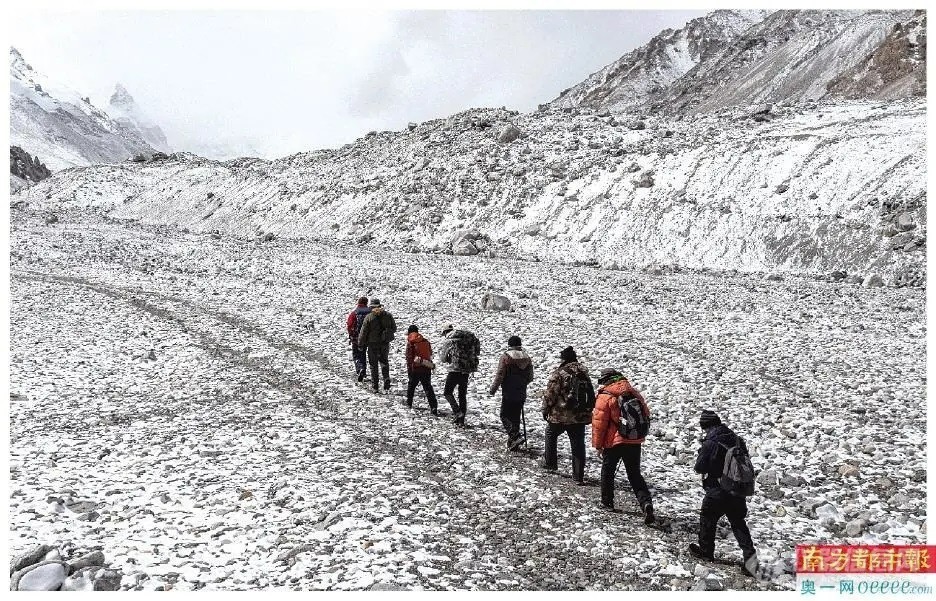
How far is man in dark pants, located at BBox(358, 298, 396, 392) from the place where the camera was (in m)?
15.4

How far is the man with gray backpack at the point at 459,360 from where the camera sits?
12750mm

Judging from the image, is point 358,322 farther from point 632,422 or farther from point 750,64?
point 750,64

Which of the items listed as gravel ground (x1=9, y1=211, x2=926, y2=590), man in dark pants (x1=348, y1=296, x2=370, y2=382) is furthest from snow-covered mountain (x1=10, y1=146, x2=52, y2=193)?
man in dark pants (x1=348, y1=296, x2=370, y2=382)

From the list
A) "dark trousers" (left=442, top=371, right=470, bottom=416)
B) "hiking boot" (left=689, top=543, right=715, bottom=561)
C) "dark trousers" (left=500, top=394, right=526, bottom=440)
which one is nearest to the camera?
"hiking boot" (left=689, top=543, right=715, bottom=561)

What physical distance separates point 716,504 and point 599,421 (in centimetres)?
194

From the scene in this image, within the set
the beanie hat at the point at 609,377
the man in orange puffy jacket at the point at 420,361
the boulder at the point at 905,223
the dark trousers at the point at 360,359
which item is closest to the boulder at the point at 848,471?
the beanie hat at the point at 609,377

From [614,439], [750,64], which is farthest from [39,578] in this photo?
[750,64]

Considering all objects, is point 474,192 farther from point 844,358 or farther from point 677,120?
point 844,358

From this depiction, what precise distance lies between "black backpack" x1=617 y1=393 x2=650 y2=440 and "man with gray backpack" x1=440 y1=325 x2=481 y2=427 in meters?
4.48

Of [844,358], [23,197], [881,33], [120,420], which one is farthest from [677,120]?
[23,197]

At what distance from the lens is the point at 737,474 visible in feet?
24.3

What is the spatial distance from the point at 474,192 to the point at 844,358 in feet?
126

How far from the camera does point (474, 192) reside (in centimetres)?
5312

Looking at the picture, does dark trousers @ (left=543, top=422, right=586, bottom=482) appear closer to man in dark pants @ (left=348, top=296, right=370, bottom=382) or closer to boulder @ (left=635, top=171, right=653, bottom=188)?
man in dark pants @ (left=348, top=296, right=370, bottom=382)
